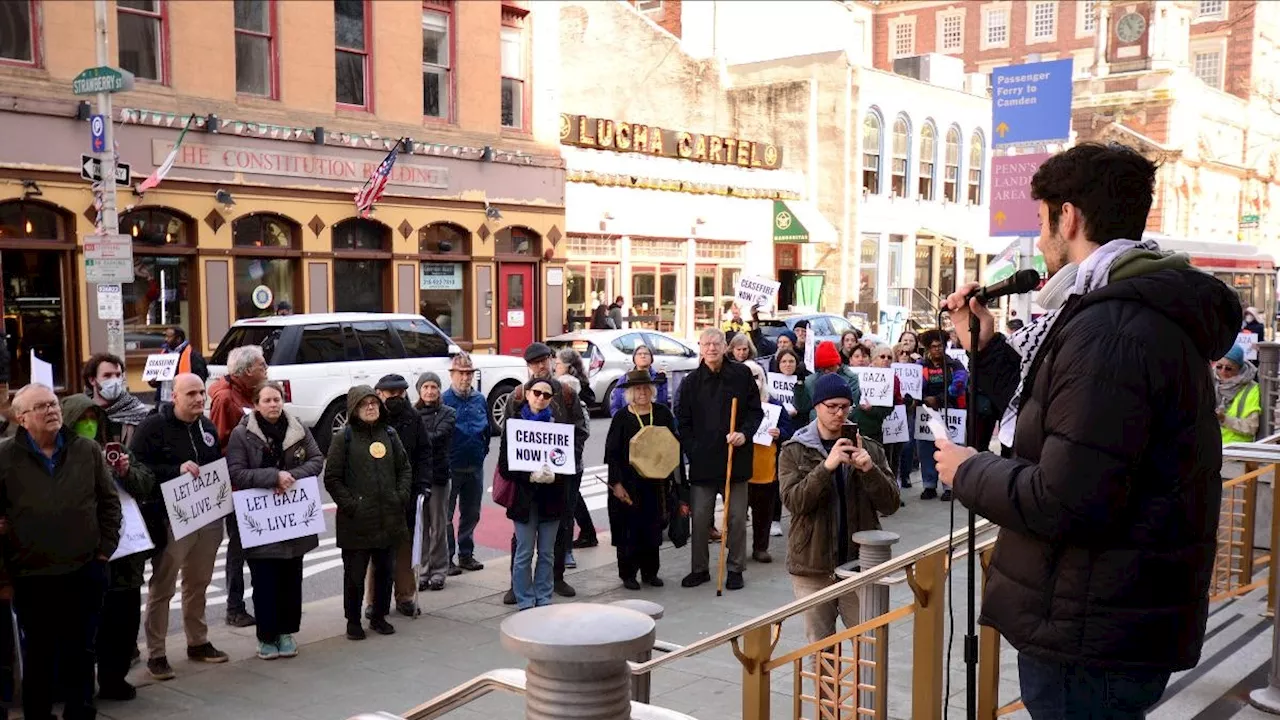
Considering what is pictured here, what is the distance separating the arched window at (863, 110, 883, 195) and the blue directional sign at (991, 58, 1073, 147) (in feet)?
85.0

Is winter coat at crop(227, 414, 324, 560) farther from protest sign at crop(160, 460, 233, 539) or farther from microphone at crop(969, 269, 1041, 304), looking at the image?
microphone at crop(969, 269, 1041, 304)

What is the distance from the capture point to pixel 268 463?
7.49 m

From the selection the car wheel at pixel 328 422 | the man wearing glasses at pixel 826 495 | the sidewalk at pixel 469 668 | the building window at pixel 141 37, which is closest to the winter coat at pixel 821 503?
the man wearing glasses at pixel 826 495

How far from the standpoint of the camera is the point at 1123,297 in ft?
8.04

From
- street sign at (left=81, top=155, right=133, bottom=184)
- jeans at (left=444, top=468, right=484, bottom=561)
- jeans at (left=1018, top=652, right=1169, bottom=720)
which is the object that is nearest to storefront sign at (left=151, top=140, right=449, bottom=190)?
street sign at (left=81, top=155, right=133, bottom=184)

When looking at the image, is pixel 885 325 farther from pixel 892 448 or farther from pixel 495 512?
pixel 495 512

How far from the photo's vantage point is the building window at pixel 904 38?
79.9 m

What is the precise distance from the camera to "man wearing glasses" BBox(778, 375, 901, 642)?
19.2 ft

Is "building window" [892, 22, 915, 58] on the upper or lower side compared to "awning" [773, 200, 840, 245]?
upper

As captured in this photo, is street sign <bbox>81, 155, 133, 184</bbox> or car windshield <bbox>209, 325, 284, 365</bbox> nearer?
car windshield <bbox>209, 325, 284, 365</bbox>

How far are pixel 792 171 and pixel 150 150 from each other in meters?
22.8

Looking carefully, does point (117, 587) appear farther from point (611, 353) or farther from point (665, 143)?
point (665, 143)

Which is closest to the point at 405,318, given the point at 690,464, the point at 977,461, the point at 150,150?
the point at 150,150

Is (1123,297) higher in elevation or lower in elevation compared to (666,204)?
lower
